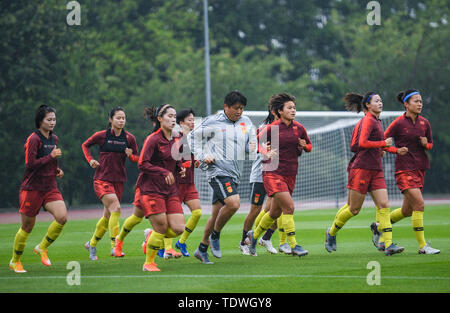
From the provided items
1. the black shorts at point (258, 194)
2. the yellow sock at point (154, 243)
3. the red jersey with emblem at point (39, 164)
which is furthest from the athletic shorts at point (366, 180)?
the red jersey with emblem at point (39, 164)

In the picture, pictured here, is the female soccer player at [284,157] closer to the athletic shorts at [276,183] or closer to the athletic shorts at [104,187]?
the athletic shorts at [276,183]

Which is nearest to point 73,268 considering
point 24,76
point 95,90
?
point 24,76

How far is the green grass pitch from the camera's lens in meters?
7.76

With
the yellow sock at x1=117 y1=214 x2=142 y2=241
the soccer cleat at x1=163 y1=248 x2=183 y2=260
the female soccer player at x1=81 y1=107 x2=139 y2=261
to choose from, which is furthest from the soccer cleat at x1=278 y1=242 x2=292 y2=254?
the female soccer player at x1=81 y1=107 x2=139 y2=261

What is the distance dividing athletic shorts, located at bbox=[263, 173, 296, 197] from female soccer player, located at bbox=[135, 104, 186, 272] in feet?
5.15

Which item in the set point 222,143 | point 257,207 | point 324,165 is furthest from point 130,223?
point 324,165

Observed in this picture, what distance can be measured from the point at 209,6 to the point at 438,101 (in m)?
16.9

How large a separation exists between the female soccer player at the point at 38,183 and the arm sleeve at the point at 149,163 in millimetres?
1189

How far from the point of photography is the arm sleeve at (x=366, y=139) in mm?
10500

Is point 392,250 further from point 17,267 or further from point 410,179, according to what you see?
point 17,267

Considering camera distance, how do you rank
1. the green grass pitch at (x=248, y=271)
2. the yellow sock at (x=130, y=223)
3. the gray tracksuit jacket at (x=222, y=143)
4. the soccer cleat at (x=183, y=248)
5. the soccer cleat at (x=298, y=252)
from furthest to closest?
the soccer cleat at (x=183, y=248) → the yellow sock at (x=130, y=223) → the soccer cleat at (x=298, y=252) → the gray tracksuit jacket at (x=222, y=143) → the green grass pitch at (x=248, y=271)

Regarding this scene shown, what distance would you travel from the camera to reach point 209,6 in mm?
46156

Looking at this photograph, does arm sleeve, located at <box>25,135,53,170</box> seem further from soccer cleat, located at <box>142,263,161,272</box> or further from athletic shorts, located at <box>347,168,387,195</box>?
athletic shorts, located at <box>347,168,387,195</box>

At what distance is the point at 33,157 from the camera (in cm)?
964
